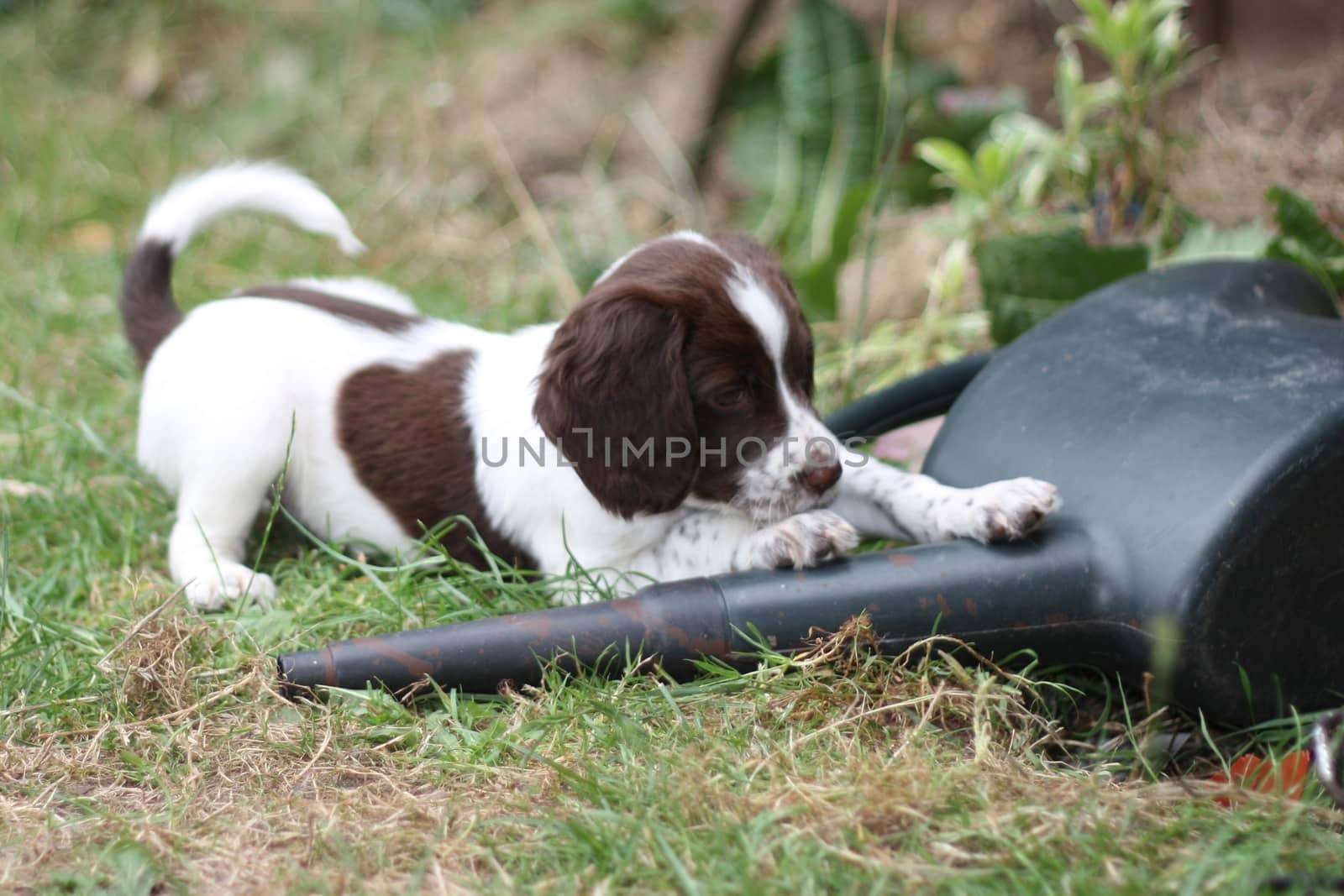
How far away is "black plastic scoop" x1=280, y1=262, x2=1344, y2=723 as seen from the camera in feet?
7.47

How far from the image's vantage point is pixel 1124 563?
7.79ft

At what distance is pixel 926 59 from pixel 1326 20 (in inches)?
67.6

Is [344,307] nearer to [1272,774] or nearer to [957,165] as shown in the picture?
[957,165]

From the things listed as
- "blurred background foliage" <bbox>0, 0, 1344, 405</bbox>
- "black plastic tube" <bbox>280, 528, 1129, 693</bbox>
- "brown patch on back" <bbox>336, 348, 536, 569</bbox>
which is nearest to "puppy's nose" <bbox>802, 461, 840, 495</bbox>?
"black plastic tube" <bbox>280, 528, 1129, 693</bbox>

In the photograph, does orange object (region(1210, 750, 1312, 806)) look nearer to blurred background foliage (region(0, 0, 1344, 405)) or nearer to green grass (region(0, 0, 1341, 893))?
green grass (region(0, 0, 1341, 893))

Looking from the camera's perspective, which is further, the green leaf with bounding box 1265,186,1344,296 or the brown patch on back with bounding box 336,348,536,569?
the green leaf with bounding box 1265,186,1344,296

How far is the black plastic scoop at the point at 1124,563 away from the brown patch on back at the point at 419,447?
586 millimetres

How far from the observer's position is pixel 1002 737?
243 cm

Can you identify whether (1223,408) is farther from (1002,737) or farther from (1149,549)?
(1002,737)

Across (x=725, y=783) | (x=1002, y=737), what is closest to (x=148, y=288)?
(x=725, y=783)

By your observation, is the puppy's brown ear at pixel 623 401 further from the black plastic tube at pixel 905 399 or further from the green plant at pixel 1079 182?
the green plant at pixel 1079 182

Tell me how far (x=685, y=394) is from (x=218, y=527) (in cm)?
134

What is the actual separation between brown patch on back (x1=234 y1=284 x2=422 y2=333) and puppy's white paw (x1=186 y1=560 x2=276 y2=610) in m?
0.73

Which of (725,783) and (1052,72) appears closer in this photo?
(725,783)
